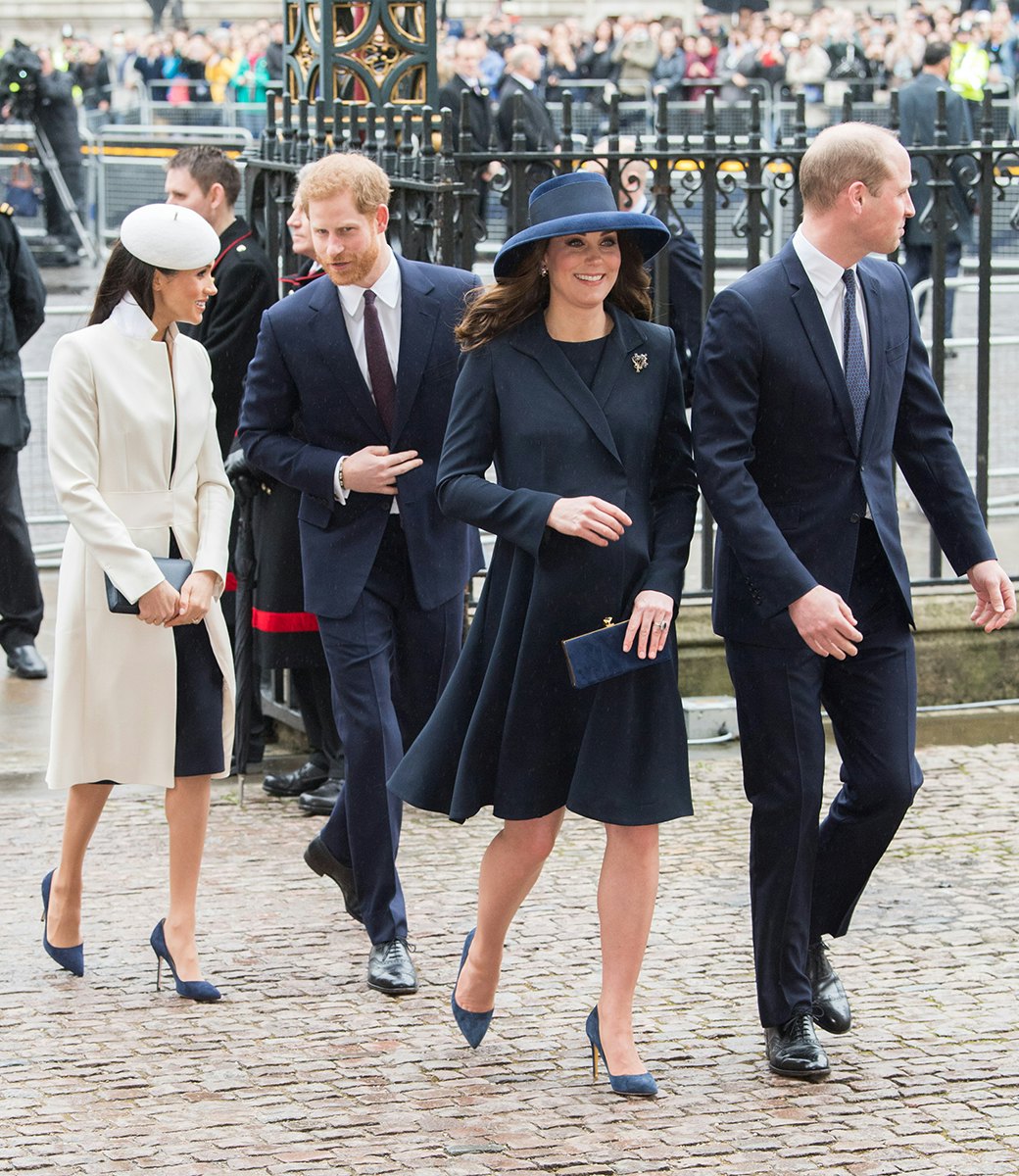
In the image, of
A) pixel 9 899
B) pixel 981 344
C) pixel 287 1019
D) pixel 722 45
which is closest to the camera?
pixel 287 1019

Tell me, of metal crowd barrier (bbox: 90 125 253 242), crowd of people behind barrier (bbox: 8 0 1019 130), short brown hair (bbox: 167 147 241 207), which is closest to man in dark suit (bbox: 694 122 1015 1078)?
short brown hair (bbox: 167 147 241 207)

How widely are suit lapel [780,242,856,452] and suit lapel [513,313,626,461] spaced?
1.25 ft

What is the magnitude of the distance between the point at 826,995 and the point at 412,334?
1.89 m

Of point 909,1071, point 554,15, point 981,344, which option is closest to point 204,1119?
point 909,1071

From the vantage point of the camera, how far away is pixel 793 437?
4395 mm

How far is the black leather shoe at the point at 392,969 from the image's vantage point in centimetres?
495

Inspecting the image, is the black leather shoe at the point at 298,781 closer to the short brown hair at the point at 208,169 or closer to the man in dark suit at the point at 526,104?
the short brown hair at the point at 208,169

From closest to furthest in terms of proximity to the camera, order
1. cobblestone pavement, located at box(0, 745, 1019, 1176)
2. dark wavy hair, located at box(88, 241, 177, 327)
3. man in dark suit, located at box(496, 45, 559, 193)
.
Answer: cobblestone pavement, located at box(0, 745, 1019, 1176) → dark wavy hair, located at box(88, 241, 177, 327) → man in dark suit, located at box(496, 45, 559, 193)

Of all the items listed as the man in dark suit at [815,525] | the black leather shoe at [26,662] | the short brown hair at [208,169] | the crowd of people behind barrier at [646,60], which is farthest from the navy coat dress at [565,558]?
the crowd of people behind barrier at [646,60]

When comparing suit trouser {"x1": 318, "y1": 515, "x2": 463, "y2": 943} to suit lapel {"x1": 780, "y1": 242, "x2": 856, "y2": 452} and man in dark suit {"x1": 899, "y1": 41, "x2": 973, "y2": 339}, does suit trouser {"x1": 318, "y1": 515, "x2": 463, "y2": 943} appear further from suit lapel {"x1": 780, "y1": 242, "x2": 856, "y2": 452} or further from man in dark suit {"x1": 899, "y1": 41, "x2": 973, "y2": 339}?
man in dark suit {"x1": 899, "y1": 41, "x2": 973, "y2": 339}

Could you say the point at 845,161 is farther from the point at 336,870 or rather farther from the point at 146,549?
the point at 336,870

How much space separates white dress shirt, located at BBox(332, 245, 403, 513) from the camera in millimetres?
5234

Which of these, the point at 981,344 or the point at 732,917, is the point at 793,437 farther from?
the point at 981,344

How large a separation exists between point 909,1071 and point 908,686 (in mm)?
812
